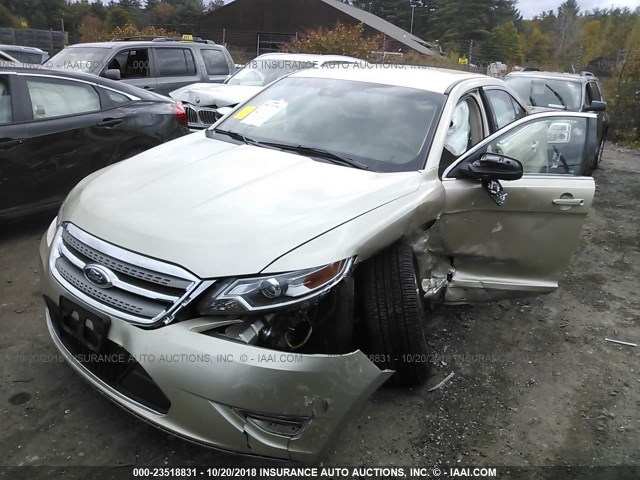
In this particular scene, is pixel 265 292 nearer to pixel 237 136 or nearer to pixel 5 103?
pixel 237 136

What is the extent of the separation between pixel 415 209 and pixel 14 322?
2642 millimetres

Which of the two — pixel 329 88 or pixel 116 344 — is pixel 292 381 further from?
pixel 329 88

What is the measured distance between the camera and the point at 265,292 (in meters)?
2.03

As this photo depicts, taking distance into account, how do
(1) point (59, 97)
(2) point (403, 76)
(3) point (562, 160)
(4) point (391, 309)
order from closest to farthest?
(4) point (391, 309), (3) point (562, 160), (2) point (403, 76), (1) point (59, 97)

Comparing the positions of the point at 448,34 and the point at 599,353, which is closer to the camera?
the point at 599,353

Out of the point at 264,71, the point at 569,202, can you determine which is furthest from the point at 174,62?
the point at 569,202

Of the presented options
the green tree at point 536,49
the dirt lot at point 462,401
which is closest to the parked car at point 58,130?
the dirt lot at point 462,401

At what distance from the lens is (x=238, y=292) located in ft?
6.61

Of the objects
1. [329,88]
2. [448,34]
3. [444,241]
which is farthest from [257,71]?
[448,34]

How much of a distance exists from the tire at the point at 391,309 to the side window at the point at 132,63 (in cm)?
698

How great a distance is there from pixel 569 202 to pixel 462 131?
852 millimetres

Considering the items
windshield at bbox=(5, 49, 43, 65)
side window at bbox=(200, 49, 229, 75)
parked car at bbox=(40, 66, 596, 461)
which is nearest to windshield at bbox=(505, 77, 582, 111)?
side window at bbox=(200, 49, 229, 75)

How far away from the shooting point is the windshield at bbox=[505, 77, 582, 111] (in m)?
8.57

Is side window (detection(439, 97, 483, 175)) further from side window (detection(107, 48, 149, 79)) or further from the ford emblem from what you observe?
side window (detection(107, 48, 149, 79))
